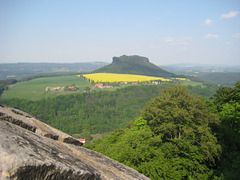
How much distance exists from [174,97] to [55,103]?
339ft

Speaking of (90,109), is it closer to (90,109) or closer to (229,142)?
(90,109)

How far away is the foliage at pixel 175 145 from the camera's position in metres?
15.6

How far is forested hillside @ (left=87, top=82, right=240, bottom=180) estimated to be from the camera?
1561cm

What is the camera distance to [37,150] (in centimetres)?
460

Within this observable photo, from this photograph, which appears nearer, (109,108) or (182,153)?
(182,153)

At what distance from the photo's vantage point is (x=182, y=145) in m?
17.2

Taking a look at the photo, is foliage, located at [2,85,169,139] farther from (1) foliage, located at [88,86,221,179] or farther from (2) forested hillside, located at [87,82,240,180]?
(1) foliage, located at [88,86,221,179]

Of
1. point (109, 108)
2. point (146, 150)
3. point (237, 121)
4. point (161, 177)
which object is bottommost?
point (109, 108)

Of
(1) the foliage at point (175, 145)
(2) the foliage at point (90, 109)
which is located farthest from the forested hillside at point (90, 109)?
(1) the foliage at point (175, 145)

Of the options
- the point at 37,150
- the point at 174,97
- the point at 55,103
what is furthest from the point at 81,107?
the point at 37,150

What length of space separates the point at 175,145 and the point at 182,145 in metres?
0.83

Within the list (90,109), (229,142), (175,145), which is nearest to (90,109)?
(90,109)

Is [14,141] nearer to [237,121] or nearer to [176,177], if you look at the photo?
[176,177]

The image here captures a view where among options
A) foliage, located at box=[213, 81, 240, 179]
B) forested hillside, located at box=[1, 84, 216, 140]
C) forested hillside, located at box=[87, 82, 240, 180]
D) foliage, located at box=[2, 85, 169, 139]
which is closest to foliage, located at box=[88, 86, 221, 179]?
forested hillside, located at box=[87, 82, 240, 180]
